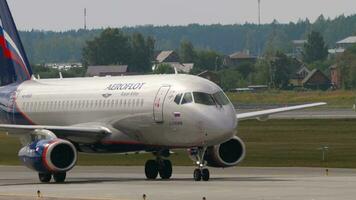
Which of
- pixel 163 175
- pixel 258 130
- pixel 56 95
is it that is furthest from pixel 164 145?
pixel 258 130

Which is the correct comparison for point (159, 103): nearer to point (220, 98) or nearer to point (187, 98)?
point (187, 98)

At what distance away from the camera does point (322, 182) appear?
5244 centimetres

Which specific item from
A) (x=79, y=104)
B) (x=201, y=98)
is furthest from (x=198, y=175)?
(x=79, y=104)

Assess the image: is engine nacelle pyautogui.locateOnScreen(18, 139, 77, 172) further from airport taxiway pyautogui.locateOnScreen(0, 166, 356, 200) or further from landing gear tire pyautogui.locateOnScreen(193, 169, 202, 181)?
landing gear tire pyautogui.locateOnScreen(193, 169, 202, 181)

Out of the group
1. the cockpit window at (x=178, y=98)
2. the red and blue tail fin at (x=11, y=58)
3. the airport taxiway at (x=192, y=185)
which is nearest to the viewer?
the airport taxiway at (x=192, y=185)

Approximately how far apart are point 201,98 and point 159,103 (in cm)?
205

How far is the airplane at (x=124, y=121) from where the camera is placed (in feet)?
182

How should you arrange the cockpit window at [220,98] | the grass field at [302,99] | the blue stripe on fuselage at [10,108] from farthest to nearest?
1. the grass field at [302,99]
2. the blue stripe on fuselage at [10,108]
3. the cockpit window at [220,98]

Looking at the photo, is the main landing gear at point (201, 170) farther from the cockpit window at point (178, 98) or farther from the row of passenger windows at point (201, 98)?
the cockpit window at point (178, 98)

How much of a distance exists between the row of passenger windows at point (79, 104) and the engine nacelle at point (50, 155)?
308 cm

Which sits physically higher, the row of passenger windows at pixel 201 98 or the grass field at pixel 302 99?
the row of passenger windows at pixel 201 98

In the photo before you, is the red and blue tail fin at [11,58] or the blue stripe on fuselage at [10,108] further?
the red and blue tail fin at [11,58]

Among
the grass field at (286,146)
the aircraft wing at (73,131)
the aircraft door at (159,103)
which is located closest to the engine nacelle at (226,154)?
the aircraft door at (159,103)

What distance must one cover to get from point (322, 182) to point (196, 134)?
5756 mm
